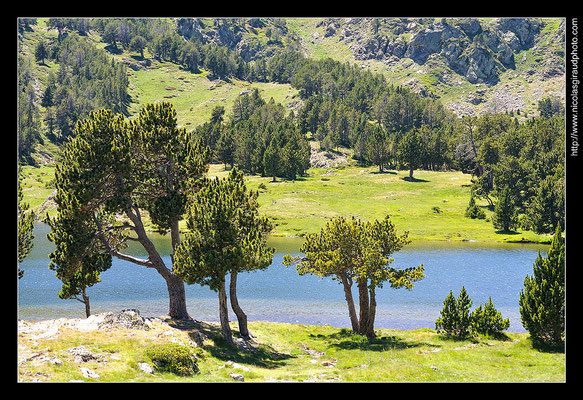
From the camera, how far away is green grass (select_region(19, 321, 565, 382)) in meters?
25.1

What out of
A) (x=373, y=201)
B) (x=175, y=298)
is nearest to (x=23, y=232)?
(x=175, y=298)

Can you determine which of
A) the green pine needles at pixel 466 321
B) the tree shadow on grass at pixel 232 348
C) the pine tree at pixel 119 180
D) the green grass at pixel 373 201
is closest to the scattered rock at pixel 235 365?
the tree shadow on grass at pixel 232 348

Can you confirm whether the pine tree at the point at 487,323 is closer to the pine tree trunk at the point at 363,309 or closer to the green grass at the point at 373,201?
the pine tree trunk at the point at 363,309

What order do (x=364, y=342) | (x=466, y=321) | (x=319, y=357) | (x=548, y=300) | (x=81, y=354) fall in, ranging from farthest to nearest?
(x=466, y=321) → (x=364, y=342) → (x=319, y=357) → (x=548, y=300) → (x=81, y=354)

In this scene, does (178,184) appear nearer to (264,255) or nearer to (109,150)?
(109,150)

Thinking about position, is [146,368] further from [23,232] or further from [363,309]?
[363,309]

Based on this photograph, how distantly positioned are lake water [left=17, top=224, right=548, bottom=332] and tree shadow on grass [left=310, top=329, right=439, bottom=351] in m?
8.01

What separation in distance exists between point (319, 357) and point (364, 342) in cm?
590

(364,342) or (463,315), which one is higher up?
(463,315)

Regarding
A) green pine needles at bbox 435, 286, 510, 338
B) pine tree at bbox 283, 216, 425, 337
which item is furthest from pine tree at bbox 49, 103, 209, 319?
green pine needles at bbox 435, 286, 510, 338

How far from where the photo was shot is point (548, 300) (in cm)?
3462

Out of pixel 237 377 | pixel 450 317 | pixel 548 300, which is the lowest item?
pixel 450 317

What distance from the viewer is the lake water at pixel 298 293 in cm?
5269
